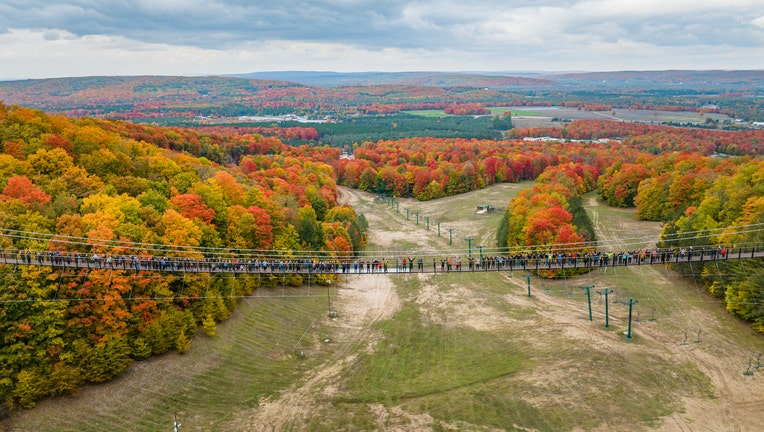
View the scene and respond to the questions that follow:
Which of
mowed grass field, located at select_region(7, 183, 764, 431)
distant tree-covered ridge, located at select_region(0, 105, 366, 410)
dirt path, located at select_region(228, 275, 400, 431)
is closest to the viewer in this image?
mowed grass field, located at select_region(7, 183, 764, 431)

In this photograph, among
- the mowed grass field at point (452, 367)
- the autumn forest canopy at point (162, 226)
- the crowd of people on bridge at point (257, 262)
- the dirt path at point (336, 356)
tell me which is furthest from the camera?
the crowd of people on bridge at point (257, 262)

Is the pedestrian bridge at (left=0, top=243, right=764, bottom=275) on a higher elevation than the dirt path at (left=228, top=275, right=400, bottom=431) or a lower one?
higher

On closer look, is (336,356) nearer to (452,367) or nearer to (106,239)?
(452,367)

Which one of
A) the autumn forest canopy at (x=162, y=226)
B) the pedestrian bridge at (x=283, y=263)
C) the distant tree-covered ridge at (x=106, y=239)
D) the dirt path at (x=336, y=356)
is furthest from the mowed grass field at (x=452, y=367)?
the pedestrian bridge at (x=283, y=263)

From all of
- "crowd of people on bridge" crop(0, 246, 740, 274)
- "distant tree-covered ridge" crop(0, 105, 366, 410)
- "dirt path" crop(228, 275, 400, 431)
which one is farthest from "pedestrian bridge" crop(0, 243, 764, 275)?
"dirt path" crop(228, 275, 400, 431)

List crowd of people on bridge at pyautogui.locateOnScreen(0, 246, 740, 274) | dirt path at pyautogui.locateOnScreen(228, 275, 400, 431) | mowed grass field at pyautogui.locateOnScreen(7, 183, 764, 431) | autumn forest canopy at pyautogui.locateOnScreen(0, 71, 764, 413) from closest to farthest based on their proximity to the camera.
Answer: mowed grass field at pyautogui.locateOnScreen(7, 183, 764, 431) < dirt path at pyautogui.locateOnScreen(228, 275, 400, 431) < autumn forest canopy at pyautogui.locateOnScreen(0, 71, 764, 413) < crowd of people on bridge at pyautogui.locateOnScreen(0, 246, 740, 274)

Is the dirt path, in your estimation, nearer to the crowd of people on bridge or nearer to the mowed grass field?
the mowed grass field

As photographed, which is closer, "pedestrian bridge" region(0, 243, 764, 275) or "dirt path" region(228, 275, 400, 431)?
"dirt path" region(228, 275, 400, 431)

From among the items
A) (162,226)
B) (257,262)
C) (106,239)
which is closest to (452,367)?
(257,262)

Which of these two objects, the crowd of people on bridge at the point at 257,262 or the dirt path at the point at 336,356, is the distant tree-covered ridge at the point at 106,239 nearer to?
the crowd of people on bridge at the point at 257,262

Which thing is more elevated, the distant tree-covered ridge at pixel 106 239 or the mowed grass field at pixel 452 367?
the distant tree-covered ridge at pixel 106 239
